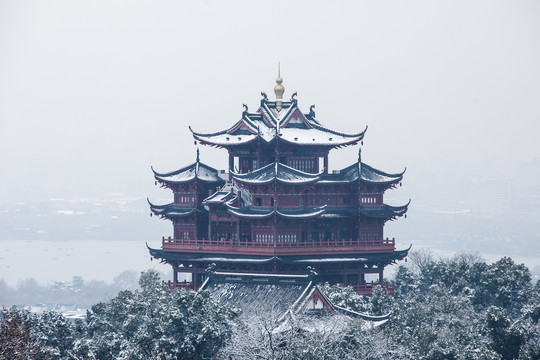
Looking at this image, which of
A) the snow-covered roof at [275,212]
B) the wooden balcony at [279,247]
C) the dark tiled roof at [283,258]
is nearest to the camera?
the snow-covered roof at [275,212]

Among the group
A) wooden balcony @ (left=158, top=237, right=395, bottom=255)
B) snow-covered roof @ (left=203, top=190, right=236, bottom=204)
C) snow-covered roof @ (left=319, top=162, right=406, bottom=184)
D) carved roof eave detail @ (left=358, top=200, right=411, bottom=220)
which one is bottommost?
wooden balcony @ (left=158, top=237, right=395, bottom=255)

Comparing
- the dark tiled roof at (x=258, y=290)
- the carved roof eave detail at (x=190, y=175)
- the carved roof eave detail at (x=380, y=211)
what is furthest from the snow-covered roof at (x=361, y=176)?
the dark tiled roof at (x=258, y=290)

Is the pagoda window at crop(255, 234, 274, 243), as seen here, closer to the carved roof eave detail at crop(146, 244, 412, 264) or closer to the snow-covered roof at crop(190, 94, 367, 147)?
the carved roof eave detail at crop(146, 244, 412, 264)

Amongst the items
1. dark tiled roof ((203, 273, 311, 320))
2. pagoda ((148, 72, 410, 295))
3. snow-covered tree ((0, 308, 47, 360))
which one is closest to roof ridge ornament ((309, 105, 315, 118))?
pagoda ((148, 72, 410, 295))

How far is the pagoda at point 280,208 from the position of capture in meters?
61.1

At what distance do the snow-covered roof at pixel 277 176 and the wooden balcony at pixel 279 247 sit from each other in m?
3.61

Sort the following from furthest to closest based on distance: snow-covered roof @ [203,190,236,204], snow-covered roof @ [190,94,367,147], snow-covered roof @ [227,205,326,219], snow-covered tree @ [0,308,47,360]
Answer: snow-covered roof @ [190,94,367,147]
snow-covered roof @ [203,190,236,204]
snow-covered roof @ [227,205,326,219]
snow-covered tree @ [0,308,47,360]

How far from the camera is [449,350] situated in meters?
42.1

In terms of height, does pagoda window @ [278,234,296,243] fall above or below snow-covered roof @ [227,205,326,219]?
below

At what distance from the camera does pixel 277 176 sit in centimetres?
6081

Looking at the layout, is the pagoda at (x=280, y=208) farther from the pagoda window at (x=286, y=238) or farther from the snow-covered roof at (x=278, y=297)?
the snow-covered roof at (x=278, y=297)

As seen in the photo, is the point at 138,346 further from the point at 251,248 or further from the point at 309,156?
the point at 309,156

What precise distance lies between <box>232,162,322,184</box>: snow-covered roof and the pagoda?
0.21 ft

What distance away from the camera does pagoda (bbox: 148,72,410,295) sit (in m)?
61.1
